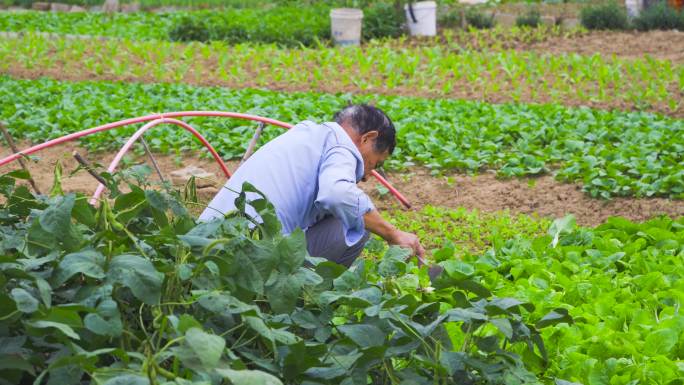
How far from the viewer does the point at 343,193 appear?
159 inches

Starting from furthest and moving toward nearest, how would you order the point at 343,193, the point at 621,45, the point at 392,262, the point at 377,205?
1. the point at 621,45
2. the point at 377,205
3. the point at 343,193
4. the point at 392,262

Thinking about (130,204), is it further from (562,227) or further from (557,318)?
(562,227)

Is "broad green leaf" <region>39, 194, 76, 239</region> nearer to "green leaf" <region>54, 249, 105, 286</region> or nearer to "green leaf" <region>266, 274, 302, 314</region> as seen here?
"green leaf" <region>54, 249, 105, 286</region>

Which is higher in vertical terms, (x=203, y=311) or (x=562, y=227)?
(x=203, y=311)

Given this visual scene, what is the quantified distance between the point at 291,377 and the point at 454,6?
1477 centimetres

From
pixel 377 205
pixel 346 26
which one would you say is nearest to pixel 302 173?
pixel 377 205

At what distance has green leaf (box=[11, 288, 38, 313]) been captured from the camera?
1856 millimetres

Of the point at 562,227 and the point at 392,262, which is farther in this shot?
the point at 562,227

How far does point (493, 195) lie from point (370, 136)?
2.86m

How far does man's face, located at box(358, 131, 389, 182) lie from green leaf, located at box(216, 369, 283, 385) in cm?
274

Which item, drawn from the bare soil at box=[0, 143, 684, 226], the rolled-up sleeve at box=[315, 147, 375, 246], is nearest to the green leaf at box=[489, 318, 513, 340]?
the rolled-up sleeve at box=[315, 147, 375, 246]

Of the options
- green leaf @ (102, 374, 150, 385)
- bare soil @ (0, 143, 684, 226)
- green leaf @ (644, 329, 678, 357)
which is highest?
green leaf @ (102, 374, 150, 385)

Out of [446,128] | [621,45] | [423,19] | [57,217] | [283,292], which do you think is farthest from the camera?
[423,19]

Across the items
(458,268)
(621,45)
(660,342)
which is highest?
(660,342)
